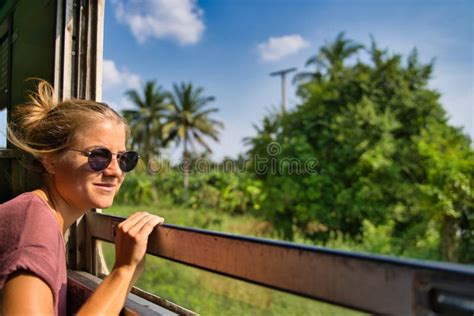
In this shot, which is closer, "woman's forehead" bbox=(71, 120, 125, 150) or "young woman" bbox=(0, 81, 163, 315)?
"young woman" bbox=(0, 81, 163, 315)

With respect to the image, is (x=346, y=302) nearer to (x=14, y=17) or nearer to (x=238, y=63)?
(x=14, y=17)

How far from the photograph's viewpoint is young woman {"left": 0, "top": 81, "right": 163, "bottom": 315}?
97 cm

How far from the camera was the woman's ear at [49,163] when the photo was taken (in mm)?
1202

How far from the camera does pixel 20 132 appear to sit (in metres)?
1.29

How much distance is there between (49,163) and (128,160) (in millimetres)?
219

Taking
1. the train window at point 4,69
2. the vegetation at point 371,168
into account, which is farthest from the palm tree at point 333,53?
the train window at point 4,69

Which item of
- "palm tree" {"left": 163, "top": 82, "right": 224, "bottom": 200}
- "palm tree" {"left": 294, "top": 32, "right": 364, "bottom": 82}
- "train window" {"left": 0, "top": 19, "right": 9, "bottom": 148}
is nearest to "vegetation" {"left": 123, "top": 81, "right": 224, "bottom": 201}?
"palm tree" {"left": 163, "top": 82, "right": 224, "bottom": 200}

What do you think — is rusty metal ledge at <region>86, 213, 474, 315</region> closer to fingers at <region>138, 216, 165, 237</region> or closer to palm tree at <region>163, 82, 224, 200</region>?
fingers at <region>138, 216, 165, 237</region>

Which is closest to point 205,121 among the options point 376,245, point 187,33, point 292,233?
point 187,33

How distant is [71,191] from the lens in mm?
1189

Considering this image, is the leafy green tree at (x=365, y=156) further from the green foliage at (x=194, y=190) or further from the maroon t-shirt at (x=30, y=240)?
the maroon t-shirt at (x=30, y=240)

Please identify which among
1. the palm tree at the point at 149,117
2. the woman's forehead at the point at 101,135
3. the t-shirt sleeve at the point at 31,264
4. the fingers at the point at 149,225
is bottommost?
the t-shirt sleeve at the point at 31,264

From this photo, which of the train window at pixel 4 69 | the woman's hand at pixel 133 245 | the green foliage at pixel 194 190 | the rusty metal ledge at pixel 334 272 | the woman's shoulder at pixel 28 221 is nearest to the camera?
the rusty metal ledge at pixel 334 272

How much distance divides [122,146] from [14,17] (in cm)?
153
